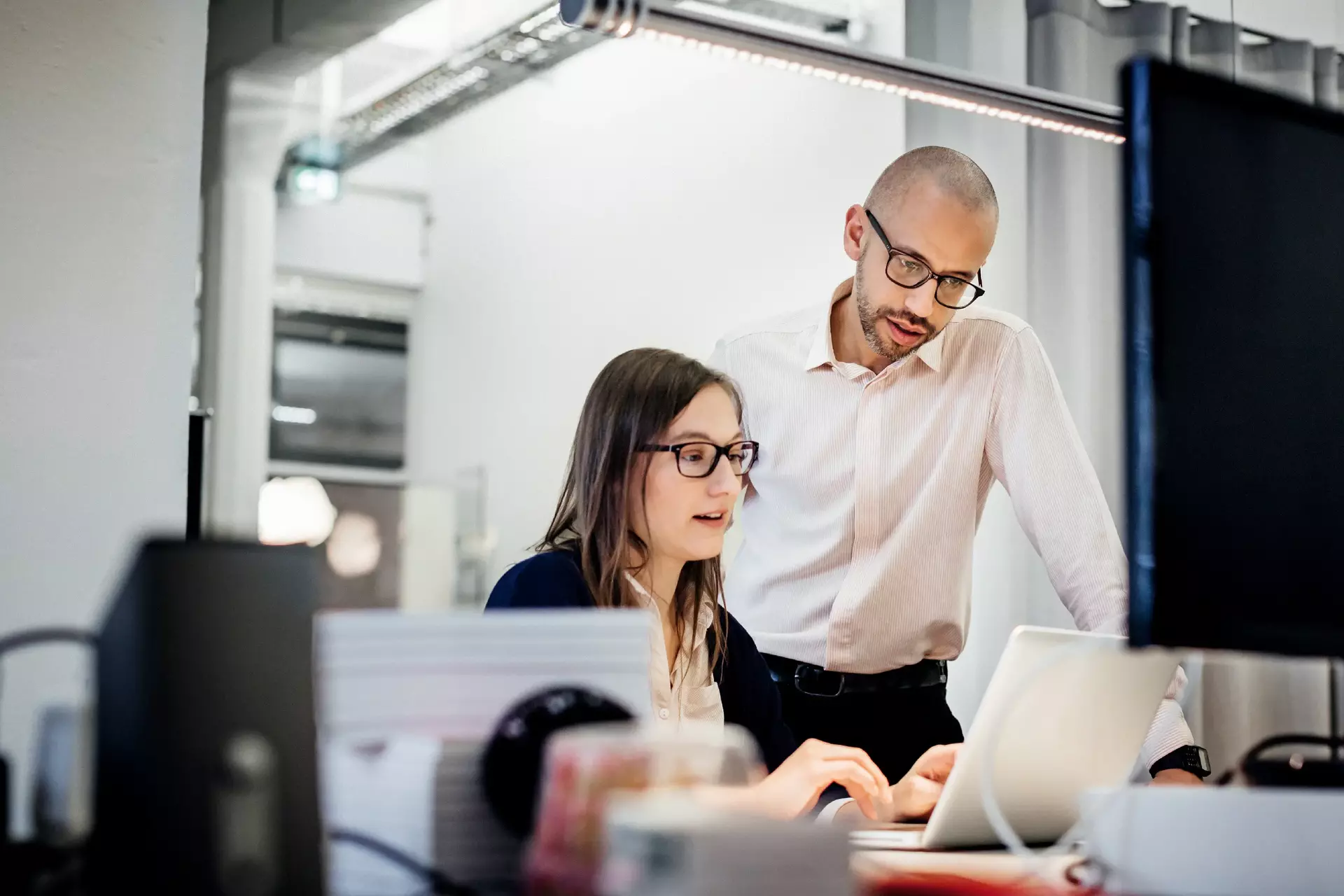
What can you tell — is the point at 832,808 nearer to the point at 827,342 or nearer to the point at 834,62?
the point at 834,62

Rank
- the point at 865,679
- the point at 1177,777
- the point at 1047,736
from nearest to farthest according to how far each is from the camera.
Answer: the point at 1047,736, the point at 1177,777, the point at 865,679

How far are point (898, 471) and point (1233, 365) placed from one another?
145cm

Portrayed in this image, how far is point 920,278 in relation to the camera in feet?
7.33

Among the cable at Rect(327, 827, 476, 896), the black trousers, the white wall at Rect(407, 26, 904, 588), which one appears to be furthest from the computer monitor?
the white wall at Rect(407, 26, 904, 588)

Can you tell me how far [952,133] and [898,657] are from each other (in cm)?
137

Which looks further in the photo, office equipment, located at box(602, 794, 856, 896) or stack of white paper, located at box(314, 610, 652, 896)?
stack of white paper, located at box(314, 610, 652, 896)

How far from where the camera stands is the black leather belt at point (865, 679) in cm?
228

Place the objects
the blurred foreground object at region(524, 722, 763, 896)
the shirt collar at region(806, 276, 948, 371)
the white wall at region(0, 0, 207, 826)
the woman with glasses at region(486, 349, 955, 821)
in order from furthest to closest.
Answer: the shirt collar at region(806, 276, 948, 371) < the white wall at region(0, 0, 207, 826) < the woman with glasses at region(486, 349, 955, 821) < the blurred foreground object at region(524, 722, 763, 896)

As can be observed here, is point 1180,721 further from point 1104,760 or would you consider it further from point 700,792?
point 700,792

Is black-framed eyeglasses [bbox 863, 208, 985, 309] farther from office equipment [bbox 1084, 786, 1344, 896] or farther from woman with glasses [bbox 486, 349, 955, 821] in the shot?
office equipment [bbox 1084, 786, 1344, 896]

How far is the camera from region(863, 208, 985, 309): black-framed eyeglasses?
2215mm

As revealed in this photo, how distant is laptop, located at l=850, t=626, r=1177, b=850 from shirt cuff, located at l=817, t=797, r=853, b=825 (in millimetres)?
84

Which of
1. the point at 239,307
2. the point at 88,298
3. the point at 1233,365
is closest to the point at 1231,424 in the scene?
the point at 1233,365

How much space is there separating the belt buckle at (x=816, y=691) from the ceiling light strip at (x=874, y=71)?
980 millimetres
